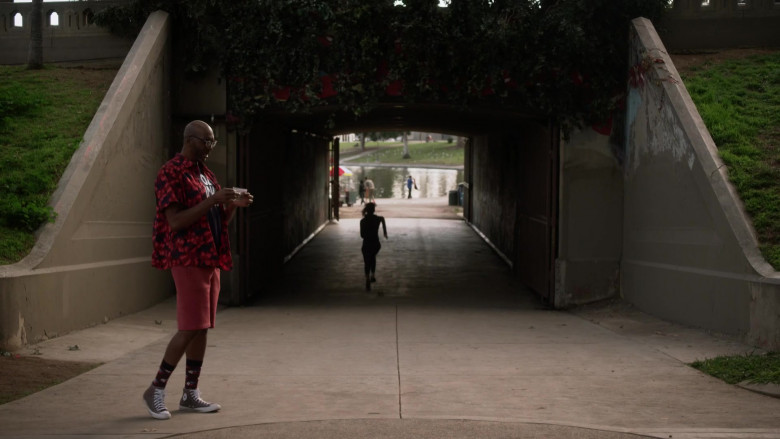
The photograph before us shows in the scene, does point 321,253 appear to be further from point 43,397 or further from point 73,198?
point 43,397

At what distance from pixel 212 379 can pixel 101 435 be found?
6.73 ft

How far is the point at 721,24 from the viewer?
1566cm

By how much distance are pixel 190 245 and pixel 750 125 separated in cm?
860

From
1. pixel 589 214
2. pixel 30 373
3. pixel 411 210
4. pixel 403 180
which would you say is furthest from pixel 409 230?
pixel 403 180

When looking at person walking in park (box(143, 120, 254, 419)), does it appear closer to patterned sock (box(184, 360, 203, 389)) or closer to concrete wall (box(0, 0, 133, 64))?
patterned sock (box(184, 360, 203, 389))

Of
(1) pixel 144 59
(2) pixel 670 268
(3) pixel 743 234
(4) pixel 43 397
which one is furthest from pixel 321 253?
(4) pixel 43 397

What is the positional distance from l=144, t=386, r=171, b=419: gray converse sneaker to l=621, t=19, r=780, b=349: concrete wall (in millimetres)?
5768

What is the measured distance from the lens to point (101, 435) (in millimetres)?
5594

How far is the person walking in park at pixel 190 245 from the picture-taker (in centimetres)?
587

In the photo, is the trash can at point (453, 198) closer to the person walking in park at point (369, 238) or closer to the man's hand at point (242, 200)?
the person walking in park at point (369, 238)

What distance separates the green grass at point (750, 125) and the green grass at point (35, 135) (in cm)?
766

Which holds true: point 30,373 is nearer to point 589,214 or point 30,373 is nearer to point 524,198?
point 589,214

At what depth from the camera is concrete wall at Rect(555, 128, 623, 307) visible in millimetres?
13508

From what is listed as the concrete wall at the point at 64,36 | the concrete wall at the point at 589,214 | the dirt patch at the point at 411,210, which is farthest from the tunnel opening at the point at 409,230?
the dirt patch at the point at 411,210
